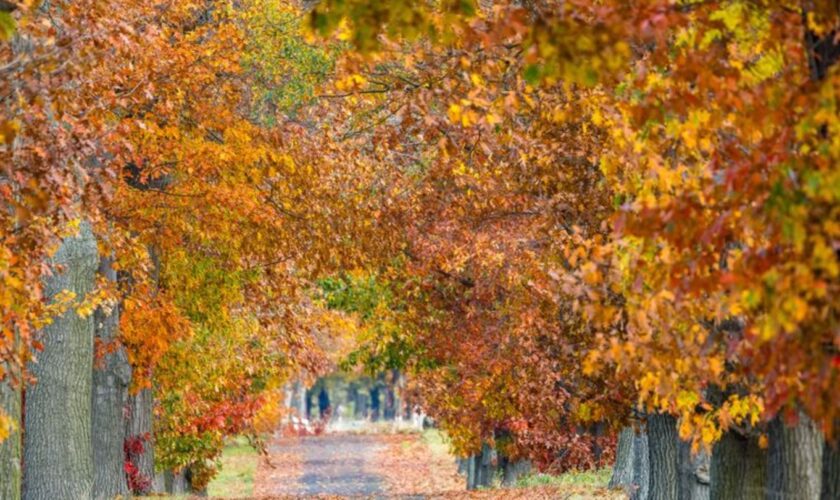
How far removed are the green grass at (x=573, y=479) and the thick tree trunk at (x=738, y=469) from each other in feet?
42.6

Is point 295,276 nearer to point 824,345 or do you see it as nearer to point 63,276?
point 63,276

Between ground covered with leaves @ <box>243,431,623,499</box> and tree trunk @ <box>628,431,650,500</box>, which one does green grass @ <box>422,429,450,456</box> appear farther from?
tree trunk @ <box>628,431,650,500</box>

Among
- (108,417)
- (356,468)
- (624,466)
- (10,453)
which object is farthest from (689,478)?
(356,468)

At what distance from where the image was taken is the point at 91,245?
1912 centimetres

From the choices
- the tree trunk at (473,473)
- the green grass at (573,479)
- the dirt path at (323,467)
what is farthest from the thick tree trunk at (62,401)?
the tree trunk at (473,473)

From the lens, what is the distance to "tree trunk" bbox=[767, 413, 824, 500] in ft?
32.1

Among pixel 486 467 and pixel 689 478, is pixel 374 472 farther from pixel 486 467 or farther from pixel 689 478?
pixel 689 478

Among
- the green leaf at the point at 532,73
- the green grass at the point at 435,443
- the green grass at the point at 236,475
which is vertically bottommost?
the green grass at the point at 236,475

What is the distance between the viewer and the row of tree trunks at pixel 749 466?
31.9ft

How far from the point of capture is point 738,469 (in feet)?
39.6

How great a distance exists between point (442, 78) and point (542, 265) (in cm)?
498

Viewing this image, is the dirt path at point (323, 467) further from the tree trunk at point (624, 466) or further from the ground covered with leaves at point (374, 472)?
the tree trunk at point (624, 466)

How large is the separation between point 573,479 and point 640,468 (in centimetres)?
427

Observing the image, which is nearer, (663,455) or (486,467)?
(663,455)
